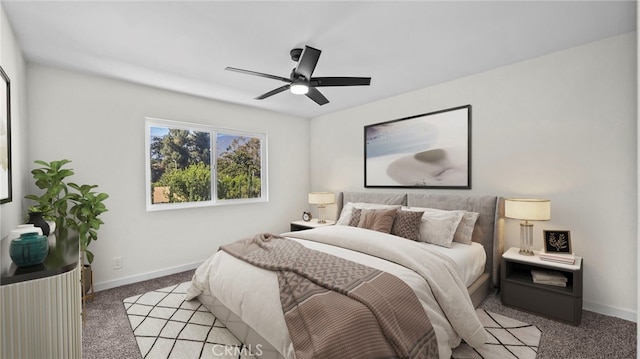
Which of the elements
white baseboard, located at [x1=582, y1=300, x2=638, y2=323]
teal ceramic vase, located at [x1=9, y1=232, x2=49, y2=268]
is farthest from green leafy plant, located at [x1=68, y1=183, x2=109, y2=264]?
white baseboard, located at [x1=582, y1=300, x2=638, y2=323]

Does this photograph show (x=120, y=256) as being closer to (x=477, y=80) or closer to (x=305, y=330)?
(x=305, y=330)

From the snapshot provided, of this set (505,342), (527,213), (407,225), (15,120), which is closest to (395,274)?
(505,342)

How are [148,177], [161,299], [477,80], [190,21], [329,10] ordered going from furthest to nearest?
1. [148,177]
2. [477,80]
3. [161,299]
4. [190,21]
5. [329,10]

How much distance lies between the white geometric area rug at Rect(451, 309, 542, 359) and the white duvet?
5.4 inches

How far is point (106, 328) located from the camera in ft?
7.64

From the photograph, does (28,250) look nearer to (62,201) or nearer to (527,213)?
(62,201)

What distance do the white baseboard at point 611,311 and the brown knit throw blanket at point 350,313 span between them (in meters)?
2.01

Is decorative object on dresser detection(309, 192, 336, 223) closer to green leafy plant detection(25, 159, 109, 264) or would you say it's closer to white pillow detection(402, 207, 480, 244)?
white pillow detection(402, 207, 480, 244)

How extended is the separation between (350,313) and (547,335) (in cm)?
184

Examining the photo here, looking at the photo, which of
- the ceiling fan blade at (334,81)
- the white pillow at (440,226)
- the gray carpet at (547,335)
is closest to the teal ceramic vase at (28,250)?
the gray carpet at (547,335)

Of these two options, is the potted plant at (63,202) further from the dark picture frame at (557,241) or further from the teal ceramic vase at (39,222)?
the dark picture frame at (557,241)

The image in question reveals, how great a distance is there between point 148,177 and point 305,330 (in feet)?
9.90

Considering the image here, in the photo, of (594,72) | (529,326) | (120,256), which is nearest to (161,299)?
(120,256)

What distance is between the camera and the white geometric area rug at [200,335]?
1.98 metres
